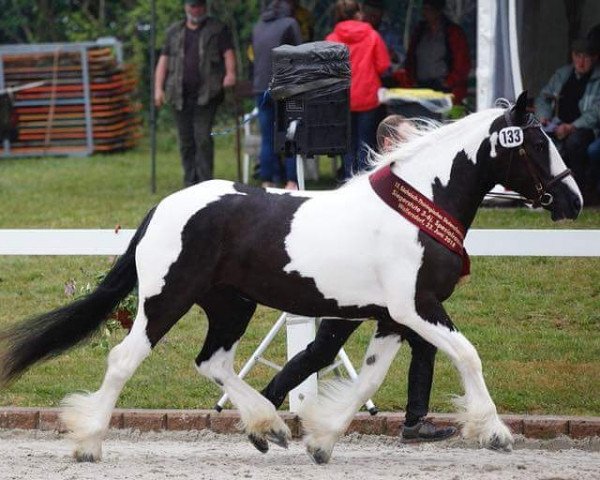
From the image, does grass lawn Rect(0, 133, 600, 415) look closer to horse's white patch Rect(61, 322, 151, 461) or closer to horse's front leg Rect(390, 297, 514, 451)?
horse's white patch Rect(61, 322, 151, 461)

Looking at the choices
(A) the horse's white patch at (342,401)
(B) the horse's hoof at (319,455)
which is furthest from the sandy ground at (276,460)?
(A) the horse's white patch at (342,401)

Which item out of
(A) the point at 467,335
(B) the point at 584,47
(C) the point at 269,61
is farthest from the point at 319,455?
(C) the point at 269,61

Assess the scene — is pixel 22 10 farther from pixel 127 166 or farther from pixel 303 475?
pixel 303 475

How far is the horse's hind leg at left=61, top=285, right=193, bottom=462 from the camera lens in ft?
21.9

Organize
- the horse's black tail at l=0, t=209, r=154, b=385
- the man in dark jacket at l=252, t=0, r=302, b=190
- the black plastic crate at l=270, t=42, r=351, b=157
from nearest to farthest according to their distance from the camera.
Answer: the horse's black tail at l=0, t=209, r=154, b=385 → the black plastic crate at l=270, t=42, r=351, b=157 → the man in dark jacket at l=252, t=0, r=302, b=190

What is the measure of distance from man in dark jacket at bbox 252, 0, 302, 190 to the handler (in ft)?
20.0

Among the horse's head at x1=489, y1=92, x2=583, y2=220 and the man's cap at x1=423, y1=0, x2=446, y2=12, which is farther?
the man's cap at x1=423, y1=0, x2=446, y2=12

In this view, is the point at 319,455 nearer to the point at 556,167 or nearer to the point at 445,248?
the point at 445,248

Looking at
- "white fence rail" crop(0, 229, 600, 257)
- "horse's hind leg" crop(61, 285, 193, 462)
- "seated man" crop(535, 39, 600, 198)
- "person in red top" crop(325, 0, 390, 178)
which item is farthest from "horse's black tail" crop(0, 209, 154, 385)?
"seated man" crop(535, 39, 600, 198)

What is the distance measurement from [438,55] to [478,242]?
22.3 ft

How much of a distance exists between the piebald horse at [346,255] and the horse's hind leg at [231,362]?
11mm

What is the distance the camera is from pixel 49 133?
19406 mm

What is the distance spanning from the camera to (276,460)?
23.0 ft

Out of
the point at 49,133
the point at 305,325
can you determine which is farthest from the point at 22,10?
the point at 305,325
